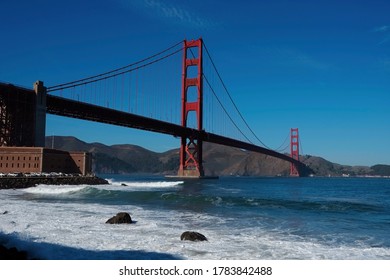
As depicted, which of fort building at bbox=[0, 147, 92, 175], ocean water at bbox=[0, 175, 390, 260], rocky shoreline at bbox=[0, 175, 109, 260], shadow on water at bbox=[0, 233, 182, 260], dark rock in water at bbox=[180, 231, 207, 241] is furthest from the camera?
fort building at bbox=[0, 147, 92, 175]

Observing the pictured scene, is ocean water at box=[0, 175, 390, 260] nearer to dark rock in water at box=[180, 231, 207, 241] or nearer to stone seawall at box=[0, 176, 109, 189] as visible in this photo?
dark rock in water at box=[180, 231, 207, 241]

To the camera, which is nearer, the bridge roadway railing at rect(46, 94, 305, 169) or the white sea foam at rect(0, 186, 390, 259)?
the white sea foam at rect(0, 186, 390, 259)

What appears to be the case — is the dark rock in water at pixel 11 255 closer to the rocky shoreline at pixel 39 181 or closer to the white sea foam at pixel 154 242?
the white sea foam at pixel 154 242

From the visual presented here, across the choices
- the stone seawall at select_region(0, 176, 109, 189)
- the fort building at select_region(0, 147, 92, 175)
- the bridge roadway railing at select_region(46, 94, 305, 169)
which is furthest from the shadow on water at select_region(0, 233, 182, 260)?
the bridge roadway railing at select_region(46, 94, 305, 169)

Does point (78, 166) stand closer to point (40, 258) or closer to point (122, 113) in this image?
point (122, 113)

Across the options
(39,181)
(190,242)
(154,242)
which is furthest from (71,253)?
(39,181)

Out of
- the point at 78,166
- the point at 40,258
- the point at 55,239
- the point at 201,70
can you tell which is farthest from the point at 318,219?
the point at 201,70

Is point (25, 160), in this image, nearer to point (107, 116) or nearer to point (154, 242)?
point (107, 116)
